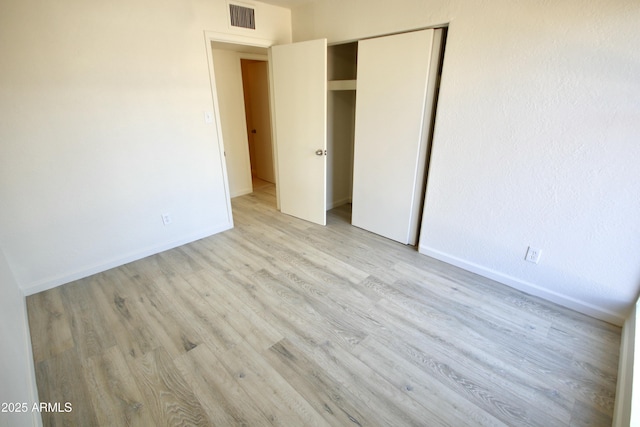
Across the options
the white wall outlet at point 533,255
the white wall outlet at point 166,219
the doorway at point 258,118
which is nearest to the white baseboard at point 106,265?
the white wall outlet at point 166,219

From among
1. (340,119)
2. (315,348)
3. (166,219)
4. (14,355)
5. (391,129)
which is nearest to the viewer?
(14,355)

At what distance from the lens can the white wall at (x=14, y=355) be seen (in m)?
1.18

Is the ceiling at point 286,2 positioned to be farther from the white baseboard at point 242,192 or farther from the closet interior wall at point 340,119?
the white baseboard at point 242,192

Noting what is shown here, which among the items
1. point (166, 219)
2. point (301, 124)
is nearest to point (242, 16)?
point (301, 124)

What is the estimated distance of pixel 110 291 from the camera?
2.38 metres

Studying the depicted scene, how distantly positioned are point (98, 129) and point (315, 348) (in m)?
2.47

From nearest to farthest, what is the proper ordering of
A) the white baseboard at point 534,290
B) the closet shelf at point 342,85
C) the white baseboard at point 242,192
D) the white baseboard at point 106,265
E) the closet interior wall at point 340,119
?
the white baseboard at point 534,290 < the white baseboard at point 106,265 < the closet shelf at point 342,85 < the closet interior wall at point 340,119 < the white baseboard at point 242,192

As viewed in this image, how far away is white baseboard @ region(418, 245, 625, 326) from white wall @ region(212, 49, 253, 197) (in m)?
3.12

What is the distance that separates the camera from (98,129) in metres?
2.40

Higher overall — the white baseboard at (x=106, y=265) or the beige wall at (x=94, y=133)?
the beige wall at (x=94, y=133)

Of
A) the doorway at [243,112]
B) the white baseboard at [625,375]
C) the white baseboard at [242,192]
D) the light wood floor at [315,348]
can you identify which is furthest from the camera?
the white baseboard at [242,192]

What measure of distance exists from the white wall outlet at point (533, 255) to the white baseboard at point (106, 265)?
3087 millimetres

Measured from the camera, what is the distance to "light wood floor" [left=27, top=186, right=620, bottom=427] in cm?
145

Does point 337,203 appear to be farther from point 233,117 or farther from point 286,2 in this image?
point 286,2
